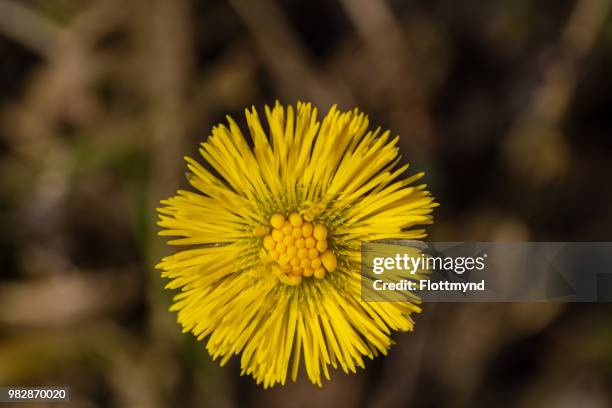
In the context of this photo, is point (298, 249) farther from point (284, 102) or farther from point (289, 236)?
point (284, 102)

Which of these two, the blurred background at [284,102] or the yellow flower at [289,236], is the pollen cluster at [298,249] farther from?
the blurred background at [284,102]

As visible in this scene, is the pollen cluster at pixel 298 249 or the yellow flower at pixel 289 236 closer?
the yellow flower at pixel 289 236

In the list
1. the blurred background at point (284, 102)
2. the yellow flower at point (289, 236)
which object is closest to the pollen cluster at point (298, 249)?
the yellow flower at point (289, 236)

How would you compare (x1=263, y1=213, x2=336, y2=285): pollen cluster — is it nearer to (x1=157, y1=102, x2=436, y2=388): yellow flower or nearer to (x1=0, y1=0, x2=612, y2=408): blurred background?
(x1=157, y1=102, x2=436, y2=388): yellow flower

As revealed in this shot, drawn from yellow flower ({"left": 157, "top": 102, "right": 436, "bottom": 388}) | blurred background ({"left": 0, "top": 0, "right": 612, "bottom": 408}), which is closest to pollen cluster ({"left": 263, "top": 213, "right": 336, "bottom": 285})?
yellow flower ({"left": 157, "top": 102, "right": 436, "bottom": 388})

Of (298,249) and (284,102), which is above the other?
(284,102)

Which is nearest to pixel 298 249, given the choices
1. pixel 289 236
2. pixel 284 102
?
pixel 289 236
